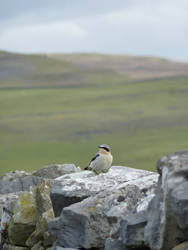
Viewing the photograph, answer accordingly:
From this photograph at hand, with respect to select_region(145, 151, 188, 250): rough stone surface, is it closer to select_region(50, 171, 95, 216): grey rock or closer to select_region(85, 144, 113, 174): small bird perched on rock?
select_region(50, 171, 95, 216): grey rock

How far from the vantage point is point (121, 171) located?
16.8 meters

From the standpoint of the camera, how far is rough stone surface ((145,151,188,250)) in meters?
11.3

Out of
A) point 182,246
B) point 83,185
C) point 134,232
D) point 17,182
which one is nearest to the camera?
point 182,246

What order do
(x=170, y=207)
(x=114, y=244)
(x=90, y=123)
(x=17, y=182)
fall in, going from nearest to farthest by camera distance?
(x=170, y=207), (x=114, y=244), (x=17, y=182), (x=90, y=123)

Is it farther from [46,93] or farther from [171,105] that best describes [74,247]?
[46,93]

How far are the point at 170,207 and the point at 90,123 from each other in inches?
5063

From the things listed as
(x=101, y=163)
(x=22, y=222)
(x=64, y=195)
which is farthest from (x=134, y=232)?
(x=101, y=163)

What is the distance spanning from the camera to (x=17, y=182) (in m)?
22.7

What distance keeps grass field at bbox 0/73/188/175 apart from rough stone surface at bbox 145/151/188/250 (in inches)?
2690

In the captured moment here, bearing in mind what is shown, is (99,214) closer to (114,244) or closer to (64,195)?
(114,244)

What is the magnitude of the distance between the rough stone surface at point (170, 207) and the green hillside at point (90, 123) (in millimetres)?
68413

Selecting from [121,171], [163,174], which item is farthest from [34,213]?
[163,174]

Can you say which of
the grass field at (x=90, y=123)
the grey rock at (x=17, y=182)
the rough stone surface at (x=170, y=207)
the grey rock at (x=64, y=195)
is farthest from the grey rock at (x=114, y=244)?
the grass field at (x=90, y=123)

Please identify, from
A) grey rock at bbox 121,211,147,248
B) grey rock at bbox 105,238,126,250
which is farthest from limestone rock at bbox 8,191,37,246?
grey rock at bbox 121,211,147,248
